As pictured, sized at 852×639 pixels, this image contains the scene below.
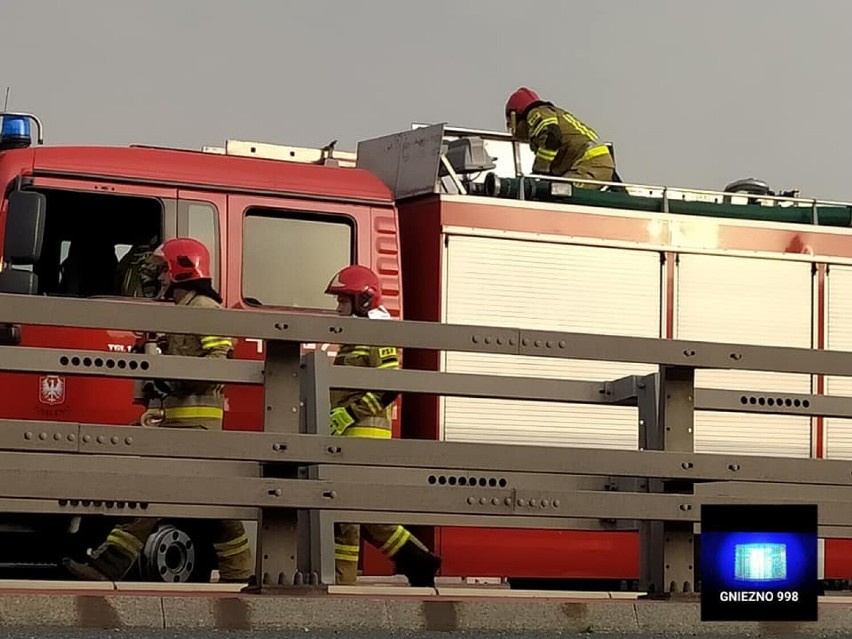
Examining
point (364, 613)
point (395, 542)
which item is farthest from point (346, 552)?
point (364, 613)

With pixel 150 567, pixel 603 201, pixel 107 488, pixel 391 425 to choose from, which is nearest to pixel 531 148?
pixel 603 201

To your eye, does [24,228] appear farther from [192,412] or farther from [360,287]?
[360,287]

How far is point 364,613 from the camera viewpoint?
7027mm

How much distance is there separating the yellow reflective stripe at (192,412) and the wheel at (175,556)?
940mm

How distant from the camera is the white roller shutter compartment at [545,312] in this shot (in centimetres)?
1120

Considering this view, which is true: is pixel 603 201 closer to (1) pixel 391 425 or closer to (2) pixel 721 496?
(1) pixel 391 425

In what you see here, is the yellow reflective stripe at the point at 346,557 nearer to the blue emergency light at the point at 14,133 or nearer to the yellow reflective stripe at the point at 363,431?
the yellow reflective stripe at the point at 363,431

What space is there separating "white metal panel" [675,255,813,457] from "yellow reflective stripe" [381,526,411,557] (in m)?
2.52

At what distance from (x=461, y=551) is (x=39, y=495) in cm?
436

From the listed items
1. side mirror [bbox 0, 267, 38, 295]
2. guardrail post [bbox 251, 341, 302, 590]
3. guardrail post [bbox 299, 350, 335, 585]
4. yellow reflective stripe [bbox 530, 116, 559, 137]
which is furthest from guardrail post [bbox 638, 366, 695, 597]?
yellow reflective stripe [bbox 530, 116, 559, 137]

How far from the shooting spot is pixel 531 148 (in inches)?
495

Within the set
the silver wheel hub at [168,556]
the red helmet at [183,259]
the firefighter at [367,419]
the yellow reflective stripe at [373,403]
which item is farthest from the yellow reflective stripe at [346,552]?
the red helmet at [183,259]

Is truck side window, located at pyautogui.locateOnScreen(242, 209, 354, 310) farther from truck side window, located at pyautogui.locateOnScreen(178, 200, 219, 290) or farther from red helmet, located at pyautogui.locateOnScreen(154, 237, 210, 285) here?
red helmet, located at pyautogui.locateOnScreen(154, 237, 210, 285)

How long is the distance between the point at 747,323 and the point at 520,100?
2389mm
